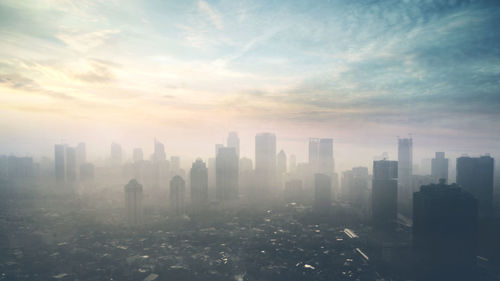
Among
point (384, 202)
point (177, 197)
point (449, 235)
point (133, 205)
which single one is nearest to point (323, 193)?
point (384, 202)

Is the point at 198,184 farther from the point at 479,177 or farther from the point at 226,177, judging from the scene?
the point at 479,177

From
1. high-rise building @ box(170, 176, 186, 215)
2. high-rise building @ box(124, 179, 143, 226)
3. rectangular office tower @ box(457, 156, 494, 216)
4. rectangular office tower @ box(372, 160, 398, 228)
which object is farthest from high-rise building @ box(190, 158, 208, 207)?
rectangular office tower @ box(457, 156, 494, 216)

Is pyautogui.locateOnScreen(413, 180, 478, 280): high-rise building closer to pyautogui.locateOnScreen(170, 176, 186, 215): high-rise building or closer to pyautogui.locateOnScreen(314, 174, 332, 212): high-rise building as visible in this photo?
pyautogui.locateOnScreen(314, 174, 332, 212): high-rise building

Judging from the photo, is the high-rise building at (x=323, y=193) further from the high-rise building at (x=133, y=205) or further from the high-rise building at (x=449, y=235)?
the high-rise building at (x=133, y=205)

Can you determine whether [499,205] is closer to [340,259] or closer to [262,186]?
[340,259]

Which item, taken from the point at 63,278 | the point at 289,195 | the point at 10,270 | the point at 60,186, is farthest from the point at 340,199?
the point at 60,186

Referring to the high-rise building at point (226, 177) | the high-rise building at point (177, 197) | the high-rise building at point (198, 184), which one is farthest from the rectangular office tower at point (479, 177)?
the high-rise building at point (177, 197)
